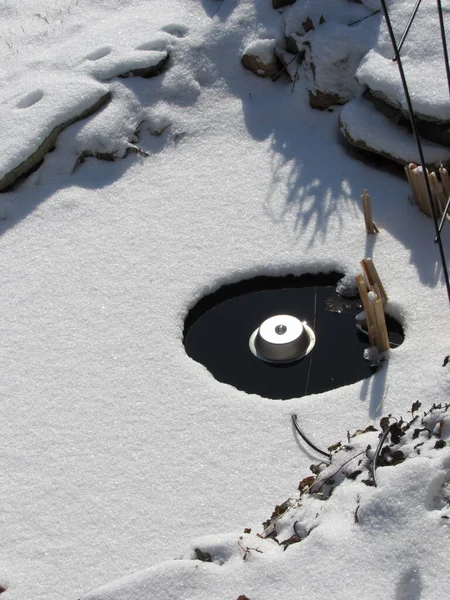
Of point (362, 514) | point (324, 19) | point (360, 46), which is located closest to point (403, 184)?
point (360, 46)

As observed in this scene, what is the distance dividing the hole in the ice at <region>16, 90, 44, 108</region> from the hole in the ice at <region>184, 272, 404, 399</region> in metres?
2.42

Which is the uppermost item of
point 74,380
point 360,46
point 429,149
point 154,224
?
point 360,46

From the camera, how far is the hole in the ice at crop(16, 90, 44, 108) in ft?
21.7

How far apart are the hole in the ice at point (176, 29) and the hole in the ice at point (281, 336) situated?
8.72 ft

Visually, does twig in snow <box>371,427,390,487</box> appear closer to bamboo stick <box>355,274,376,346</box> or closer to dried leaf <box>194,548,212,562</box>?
dried leaf <box>194,548,212,562</box>

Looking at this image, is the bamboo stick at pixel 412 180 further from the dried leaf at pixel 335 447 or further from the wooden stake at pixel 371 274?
the dried leaf at pixel 335 447

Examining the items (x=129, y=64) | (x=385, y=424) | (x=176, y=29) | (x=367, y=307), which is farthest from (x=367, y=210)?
(x=176, y=29)

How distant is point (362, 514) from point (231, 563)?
1.88ft

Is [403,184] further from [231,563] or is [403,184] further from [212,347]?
[231,563]

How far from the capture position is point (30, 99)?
6.62 metres

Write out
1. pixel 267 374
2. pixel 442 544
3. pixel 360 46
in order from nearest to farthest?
1. pixel 442 544
2. pixel 267 374
3. pixel 360 46

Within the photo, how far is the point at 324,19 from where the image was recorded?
6.49 meters

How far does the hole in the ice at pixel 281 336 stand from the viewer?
4.91m

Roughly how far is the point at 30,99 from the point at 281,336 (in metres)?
3.09
